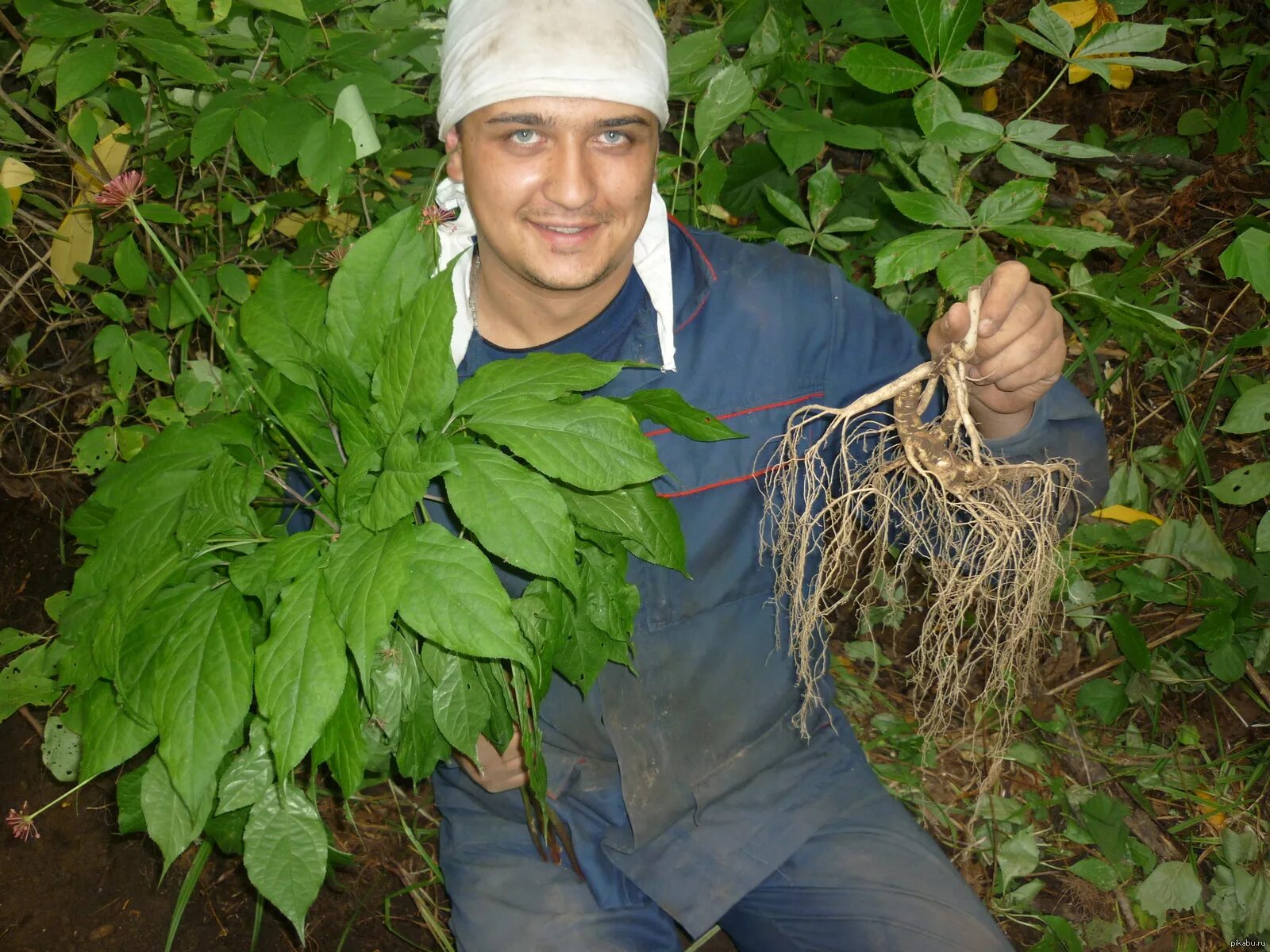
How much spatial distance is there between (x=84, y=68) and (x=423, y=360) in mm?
914

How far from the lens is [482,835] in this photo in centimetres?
172

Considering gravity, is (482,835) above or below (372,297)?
below

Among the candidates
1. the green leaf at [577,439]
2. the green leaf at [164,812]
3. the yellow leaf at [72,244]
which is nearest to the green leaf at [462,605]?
the green leaf at [577,439]

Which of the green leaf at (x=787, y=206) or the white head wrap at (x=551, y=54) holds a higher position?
the white head wrap at (x=551, y=54)

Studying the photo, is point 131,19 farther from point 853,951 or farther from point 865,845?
point 853,951

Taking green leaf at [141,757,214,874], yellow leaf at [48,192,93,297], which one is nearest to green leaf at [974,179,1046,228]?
green leaf at [141,757,214,874]

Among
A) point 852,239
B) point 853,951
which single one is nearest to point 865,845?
point 853,951

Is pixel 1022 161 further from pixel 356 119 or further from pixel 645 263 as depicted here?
pixel 356 119

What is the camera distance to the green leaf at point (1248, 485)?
1.96 metres

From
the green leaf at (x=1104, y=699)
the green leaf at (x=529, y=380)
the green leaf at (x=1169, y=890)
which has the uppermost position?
the green leaf at (x=529, y=380)

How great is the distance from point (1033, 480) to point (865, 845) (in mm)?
737

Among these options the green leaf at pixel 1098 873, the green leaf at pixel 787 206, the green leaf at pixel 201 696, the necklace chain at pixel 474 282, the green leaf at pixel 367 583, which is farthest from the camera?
the green leaf at pixel 1098 873

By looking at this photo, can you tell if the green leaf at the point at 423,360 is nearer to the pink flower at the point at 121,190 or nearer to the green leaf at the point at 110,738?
the pink flower at the point at 121,190

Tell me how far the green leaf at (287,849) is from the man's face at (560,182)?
87 centimetres
